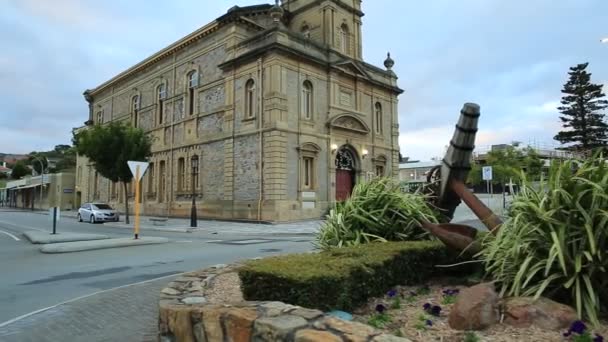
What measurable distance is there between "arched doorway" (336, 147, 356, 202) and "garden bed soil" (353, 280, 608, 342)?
2464 cm

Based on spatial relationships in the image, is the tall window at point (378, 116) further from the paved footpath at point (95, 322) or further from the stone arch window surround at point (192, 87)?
the paved footpath at point (95, 322)

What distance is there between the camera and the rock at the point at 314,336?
2.51m

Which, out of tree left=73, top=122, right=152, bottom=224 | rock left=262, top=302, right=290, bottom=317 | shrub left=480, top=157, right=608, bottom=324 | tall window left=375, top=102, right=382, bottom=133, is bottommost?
rock left=262, top=302, right=290, bottom=317

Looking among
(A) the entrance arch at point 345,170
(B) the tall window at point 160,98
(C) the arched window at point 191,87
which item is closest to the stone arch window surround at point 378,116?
(A) the entrance arch at point 345,170

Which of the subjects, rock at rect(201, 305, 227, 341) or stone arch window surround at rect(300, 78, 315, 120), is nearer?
rock at rect(201, 305, 227, 341)

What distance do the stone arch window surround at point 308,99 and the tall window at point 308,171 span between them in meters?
2.57

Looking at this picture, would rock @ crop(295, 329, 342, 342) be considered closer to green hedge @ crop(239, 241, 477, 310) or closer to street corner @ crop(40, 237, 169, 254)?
green hedge @ crop(239, 241, 477, 310)

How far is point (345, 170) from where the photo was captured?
99.1 ft

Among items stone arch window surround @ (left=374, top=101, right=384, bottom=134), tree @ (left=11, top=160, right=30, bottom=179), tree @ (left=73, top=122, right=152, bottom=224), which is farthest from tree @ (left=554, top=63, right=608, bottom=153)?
tree @ (left=11, top=160, right=30, bottom=179)

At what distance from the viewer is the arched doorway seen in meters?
29.3

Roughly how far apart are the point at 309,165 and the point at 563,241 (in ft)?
79.3

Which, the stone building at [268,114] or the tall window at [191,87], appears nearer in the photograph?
the stone building at [268,114]

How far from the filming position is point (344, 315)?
3.51 m

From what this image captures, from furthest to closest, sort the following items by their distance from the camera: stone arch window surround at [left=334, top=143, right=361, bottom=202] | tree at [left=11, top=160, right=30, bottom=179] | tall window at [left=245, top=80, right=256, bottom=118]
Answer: tree at [left=11, top=160, right=30, bottom=179]
stone arch window surround at [left=334, top=143, right=361, bottom=202]
tall window at [left=245, top=80, right=256, bottom=118]
